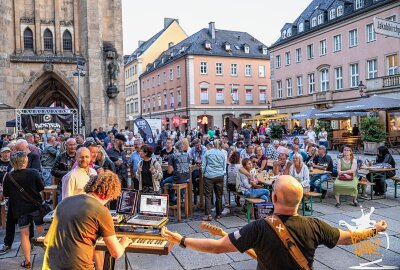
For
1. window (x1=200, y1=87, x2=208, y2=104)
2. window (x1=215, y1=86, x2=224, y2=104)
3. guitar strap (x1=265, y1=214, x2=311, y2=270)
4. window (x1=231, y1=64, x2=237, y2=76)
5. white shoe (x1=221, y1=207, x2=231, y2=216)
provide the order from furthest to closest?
window (x1=231, y1=64, x2=237, y2=76)
window (x1=215, y1=86, x2=224, y2=104)
window (x1=200, y1=87, x2=208, y2=104)
white shoe (x1=221, y1=207, x2=231, y2=216)
guitar strap (x1=265, y1=214, x2=311, y2=270)

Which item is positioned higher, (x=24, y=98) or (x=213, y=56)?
(x=213, y=56)

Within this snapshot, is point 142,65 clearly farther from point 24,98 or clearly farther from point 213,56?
point 24,98

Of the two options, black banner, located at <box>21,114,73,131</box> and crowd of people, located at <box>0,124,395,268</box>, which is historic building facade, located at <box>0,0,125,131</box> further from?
crowd of people, located at <box>0,124,395,268</box>

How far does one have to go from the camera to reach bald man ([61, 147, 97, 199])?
15.8 feet

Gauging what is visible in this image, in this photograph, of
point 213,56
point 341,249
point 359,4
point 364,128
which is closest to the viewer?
point 341,249

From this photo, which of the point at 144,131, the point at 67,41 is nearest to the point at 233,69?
the point at 67,41

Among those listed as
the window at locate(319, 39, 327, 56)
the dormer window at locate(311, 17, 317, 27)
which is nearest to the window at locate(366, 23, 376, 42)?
the window at locate(319, 39, 327, 56)

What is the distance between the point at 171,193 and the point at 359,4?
32.0 metres

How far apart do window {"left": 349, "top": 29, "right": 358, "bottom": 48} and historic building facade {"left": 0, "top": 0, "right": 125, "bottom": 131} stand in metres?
21.5

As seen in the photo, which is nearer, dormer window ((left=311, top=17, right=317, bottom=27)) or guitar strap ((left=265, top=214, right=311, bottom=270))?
guitar strap ((left=265, top=214, right=311, bottom=270))

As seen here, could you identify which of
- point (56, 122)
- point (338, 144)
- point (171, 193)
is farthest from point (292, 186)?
point (338, 144)

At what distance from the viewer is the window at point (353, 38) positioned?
110ft

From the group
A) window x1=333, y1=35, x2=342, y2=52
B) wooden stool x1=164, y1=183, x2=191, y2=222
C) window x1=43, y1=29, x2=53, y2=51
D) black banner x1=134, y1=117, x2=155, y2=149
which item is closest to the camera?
wooden stool x1=164, y1=183, x2=191, y2=222

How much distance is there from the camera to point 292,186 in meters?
2.64
